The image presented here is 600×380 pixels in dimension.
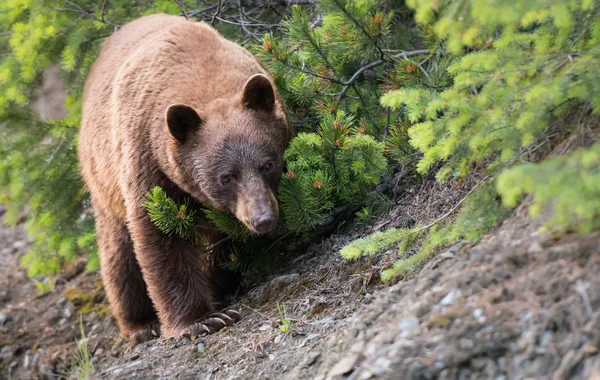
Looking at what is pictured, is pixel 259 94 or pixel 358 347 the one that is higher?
pixel 259 94

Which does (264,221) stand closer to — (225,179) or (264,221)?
(264,221)

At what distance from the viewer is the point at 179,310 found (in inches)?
240

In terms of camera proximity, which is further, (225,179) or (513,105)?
(225,179)

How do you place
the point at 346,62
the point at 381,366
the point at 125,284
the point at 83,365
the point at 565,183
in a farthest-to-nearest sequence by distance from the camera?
1. the point at 125,284
2. the point at 83,365
3. the point at 346,62
4. the point at 381,366
5. the point at 565,183

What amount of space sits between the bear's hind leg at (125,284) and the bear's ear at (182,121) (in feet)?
5.66

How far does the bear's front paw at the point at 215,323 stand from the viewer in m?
5.91

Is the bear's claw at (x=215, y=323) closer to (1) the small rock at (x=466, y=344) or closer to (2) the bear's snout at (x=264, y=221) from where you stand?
(2) the bear's snout at (x=264, y=221)

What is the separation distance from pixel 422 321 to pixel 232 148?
2.40m

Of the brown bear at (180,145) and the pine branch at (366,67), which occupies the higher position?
the pine branch at (366,67)

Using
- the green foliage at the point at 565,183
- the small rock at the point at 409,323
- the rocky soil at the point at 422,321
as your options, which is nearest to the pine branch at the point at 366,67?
the rocky soil at the point at 422,321

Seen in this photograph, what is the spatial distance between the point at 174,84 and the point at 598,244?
3723 millimetres

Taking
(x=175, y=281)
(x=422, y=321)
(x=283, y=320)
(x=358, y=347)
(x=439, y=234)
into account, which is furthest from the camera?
(x=175, y=281)

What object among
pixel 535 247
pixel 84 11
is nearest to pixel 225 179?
pixel 535 247

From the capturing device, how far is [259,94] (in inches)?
222
